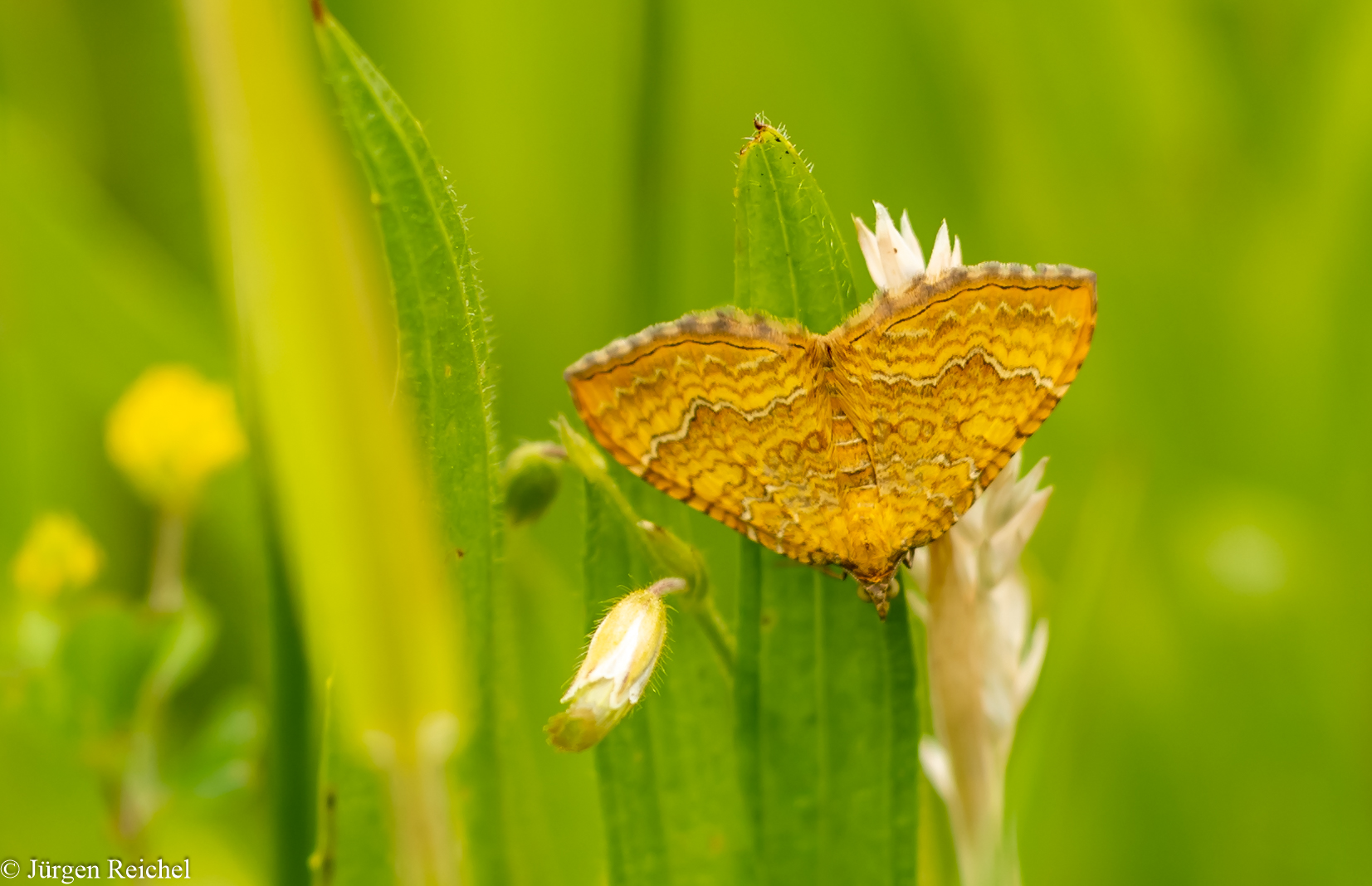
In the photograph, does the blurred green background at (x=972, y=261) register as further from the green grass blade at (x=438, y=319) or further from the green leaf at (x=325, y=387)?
the green leaf at (x=325, y=387)

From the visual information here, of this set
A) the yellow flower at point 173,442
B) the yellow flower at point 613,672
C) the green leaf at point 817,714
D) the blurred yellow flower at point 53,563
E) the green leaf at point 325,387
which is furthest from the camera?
the yellow flower at point 173,442

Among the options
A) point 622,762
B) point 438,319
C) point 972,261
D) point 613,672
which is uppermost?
point 972,261

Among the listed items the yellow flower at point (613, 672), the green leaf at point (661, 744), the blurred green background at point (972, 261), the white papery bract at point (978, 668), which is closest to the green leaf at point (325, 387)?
the yellow flower at point (613, 672)

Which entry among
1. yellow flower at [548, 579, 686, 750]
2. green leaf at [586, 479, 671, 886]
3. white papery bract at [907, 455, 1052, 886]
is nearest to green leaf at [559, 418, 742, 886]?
green leaf at [586, 479, 671, 886]

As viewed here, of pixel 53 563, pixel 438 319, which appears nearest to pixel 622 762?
pixel 438 319

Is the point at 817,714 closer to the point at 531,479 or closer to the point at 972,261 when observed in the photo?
the point at 531,479

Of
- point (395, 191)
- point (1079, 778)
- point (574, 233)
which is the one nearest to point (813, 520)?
point (395, 191)

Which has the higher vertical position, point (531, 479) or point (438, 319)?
point (438, 319)
